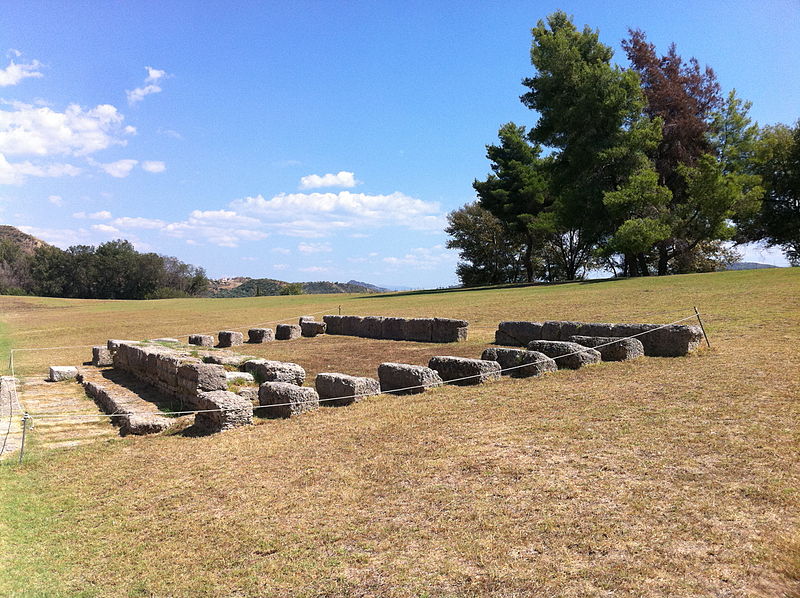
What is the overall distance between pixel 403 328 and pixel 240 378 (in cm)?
856

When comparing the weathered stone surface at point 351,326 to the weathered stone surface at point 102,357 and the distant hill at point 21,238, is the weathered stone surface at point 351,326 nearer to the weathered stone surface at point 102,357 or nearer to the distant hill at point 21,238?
the weathered stone surface at point 102,357

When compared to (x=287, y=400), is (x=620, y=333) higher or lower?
higher

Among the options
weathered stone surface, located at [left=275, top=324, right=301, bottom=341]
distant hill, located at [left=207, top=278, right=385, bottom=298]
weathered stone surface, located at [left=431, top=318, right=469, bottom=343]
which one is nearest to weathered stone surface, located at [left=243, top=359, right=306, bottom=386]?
weathered stone surface, located at [left=431, top=318, right=469, bottom=343]

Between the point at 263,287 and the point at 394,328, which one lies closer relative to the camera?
the point at 394,328

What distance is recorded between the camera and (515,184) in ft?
152

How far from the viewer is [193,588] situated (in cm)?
412

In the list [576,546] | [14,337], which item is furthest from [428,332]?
[14,337]

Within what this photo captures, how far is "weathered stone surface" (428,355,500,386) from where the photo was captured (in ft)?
33.1

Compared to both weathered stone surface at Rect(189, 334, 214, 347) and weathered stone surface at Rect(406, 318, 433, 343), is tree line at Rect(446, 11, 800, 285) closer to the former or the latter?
weathered stone surface at Rect(406, 318, 433, 343)

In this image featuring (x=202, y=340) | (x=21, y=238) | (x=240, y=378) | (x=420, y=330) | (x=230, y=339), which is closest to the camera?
(x=240, y=378)

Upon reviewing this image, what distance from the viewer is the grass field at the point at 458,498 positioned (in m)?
3.91

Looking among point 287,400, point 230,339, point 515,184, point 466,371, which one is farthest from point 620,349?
point 515,184

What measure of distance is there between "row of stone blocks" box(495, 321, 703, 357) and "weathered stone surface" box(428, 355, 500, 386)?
3.01 metres

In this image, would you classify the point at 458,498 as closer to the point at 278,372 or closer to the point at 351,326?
A: the point at 278,372
